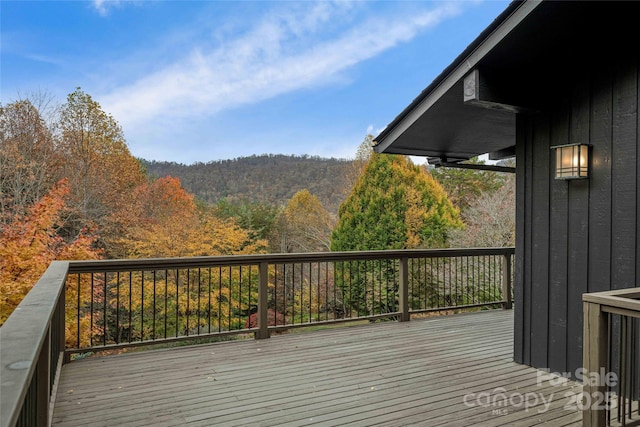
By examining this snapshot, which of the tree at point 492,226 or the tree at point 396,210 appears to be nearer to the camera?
the tree at point 492,226

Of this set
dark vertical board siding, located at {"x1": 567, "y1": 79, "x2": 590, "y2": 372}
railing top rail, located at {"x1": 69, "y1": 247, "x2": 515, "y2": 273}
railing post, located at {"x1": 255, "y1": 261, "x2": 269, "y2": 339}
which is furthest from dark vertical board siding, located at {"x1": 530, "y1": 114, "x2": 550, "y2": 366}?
railing post, located at {"x1": 255, "y1": 261, "x2": 269, "y2": 339}

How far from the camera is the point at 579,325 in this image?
338cm

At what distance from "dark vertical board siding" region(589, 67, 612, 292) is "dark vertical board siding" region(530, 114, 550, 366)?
0.38 meters

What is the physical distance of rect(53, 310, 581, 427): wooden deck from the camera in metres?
2.73

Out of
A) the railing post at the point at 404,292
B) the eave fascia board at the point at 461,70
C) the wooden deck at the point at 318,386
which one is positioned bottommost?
the wooden deck at the point at 318,386

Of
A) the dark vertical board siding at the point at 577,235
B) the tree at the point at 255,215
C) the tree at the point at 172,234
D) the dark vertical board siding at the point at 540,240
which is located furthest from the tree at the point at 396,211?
the dark vertical board siding at the point at 577,235

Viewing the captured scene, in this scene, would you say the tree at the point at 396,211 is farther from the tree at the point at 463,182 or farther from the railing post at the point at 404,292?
the tree at the point at 463,182

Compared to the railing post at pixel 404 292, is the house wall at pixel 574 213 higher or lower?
higher

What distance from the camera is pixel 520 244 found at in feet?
12.8

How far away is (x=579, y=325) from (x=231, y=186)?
19932mm

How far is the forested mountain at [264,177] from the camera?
20.7 meters

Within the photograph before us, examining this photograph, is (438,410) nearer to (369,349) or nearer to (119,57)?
(369,349)

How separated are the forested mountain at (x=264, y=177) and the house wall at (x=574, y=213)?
15.5 metres

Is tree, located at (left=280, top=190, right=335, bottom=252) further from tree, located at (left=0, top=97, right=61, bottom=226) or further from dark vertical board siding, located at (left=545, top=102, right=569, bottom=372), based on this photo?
dark vertical board siding, located at (left=545, top=102, right=569, bottom=372)
